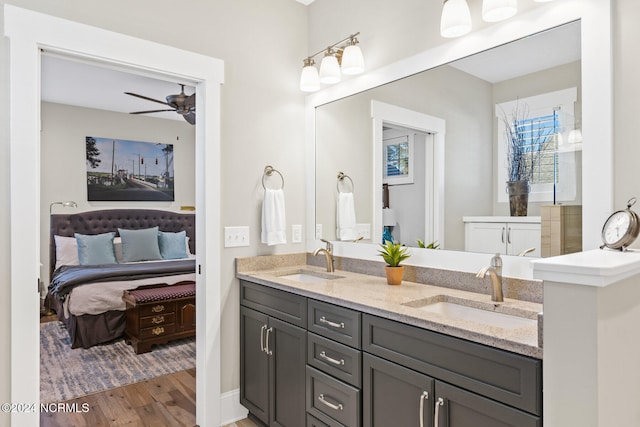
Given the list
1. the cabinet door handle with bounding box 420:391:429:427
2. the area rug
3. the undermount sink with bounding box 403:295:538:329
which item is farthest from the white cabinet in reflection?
the area rug

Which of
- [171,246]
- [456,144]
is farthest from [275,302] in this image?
[171,246]

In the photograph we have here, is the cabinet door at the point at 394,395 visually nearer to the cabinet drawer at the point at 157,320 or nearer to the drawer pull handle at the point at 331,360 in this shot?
the drawer pull handle at the point at 331,360

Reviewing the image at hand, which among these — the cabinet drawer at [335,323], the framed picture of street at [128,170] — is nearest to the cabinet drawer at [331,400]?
the cabinet drawer at [335,323]

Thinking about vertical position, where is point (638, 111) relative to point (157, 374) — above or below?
above

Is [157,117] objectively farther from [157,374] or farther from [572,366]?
[572,366]

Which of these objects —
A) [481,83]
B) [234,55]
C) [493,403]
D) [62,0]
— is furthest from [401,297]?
[62,0]

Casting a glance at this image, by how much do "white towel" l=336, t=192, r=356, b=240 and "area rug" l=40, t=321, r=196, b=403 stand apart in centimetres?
186

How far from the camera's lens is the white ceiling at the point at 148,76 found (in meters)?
1.65

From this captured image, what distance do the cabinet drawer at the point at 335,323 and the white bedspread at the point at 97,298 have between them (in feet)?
9.06

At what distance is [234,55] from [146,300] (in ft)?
7.89

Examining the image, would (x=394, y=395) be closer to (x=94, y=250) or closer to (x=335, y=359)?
(x=335, y=359)

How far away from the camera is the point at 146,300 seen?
3754 millimetres

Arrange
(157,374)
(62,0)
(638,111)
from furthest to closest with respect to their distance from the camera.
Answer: (157,374), (62,0), (638,111)

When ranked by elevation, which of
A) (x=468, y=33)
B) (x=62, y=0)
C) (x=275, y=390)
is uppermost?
(x=62, y=0)
